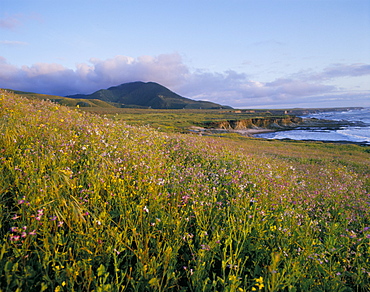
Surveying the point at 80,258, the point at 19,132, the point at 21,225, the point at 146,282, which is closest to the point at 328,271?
the point at 146,282

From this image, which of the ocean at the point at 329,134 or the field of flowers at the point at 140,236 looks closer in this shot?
the field of flowers at the point at 140,236

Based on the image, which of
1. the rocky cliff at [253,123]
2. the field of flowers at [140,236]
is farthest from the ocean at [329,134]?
the field of flowers at [140,236]

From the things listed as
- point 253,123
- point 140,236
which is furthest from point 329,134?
point 140,236

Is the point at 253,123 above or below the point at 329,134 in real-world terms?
above

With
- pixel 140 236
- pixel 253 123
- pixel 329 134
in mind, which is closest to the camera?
pixel 140 236

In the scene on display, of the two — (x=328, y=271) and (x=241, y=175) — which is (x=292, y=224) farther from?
(x=241, y=175)

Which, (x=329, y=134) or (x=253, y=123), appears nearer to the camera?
Answer: (x=329, y=134)

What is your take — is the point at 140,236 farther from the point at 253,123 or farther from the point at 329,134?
the point at 253,123

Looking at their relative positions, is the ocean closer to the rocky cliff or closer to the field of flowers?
the rocky cliff

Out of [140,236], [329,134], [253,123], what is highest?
[253,123]

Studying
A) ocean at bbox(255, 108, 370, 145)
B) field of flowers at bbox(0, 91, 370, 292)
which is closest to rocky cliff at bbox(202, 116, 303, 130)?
ocean at bbox(255, 108, 370, 145)

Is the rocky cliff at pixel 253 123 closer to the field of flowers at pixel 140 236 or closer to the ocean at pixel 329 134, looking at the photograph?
the ocean at pixel 329 134

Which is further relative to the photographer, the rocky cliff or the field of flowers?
the rocky cliff

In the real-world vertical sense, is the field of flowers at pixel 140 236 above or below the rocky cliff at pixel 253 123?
below
